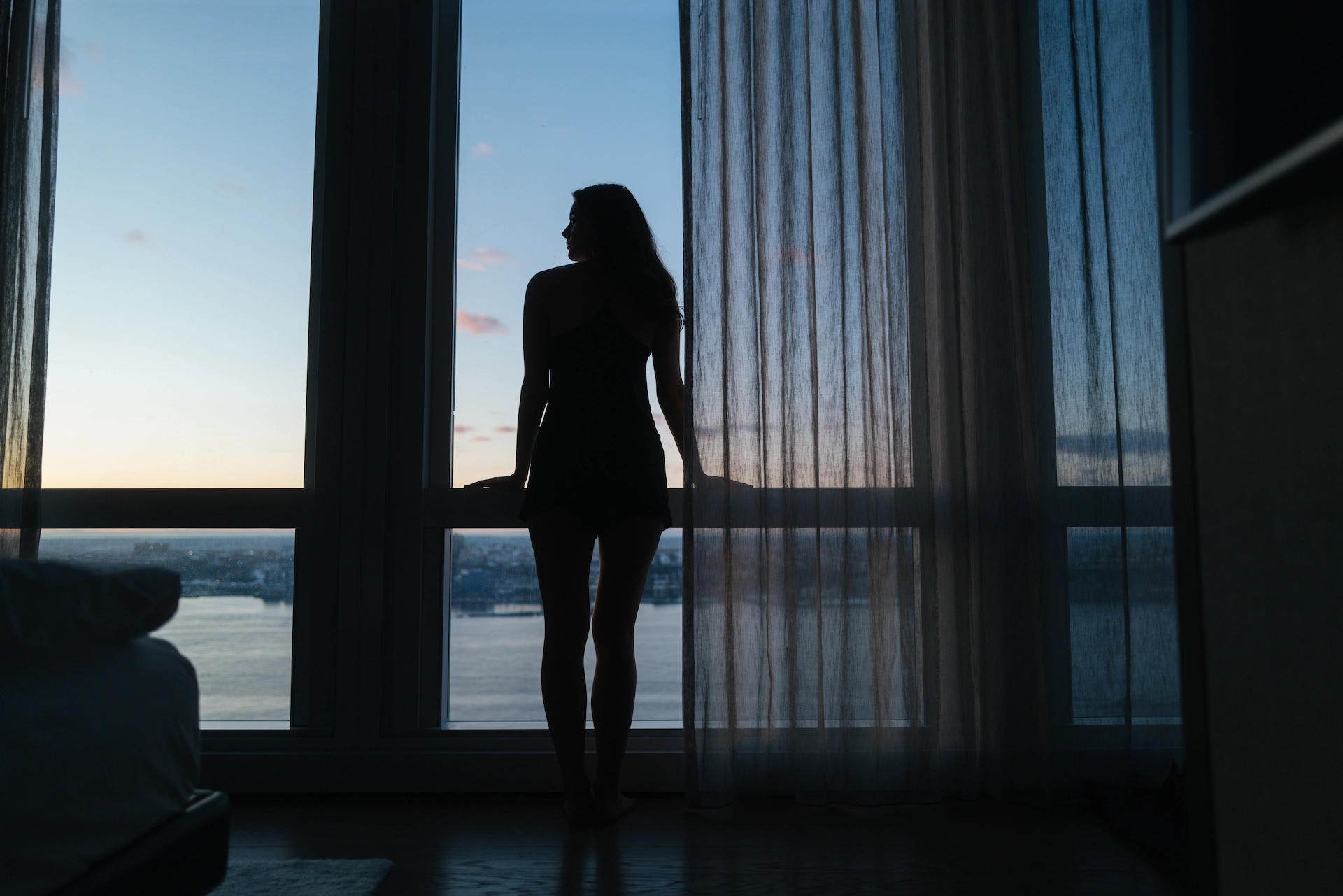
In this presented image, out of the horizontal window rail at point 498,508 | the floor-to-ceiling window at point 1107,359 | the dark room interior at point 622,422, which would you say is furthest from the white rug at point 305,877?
the floor-to-ceiling window at point 1107,359

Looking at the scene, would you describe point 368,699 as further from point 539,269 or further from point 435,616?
point 539,269

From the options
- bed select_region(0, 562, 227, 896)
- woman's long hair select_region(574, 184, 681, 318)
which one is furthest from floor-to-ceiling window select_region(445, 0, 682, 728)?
bed select_region(0, 562, 227, 896)

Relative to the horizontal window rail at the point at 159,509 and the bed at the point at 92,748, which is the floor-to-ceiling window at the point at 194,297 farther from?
the bed at the point at 92,748

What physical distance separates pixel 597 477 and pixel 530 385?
301 millimetres

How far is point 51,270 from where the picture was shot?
2.06 m

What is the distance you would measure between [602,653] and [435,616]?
1.69ft

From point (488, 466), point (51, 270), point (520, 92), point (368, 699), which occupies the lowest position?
point (368, 699)

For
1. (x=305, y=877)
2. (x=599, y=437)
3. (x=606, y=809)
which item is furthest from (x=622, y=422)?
(x=305, y=877)

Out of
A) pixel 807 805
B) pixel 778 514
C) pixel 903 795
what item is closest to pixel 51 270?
pixel 778 514

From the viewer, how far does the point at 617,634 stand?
1.89 metres

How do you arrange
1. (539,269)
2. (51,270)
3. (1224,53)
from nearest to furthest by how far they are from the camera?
1. (1224,53)
2. (51,270)
3. (539,269)

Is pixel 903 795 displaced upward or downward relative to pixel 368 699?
downward

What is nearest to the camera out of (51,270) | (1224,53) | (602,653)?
(1224,53)

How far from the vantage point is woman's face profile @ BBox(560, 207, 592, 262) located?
1997 mm
